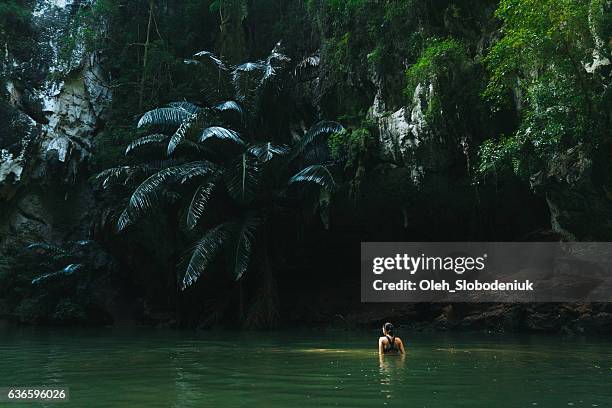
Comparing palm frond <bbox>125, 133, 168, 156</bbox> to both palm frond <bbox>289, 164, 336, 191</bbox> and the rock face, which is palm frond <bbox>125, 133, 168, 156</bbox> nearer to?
palm frond <bbox>289, 164, 336, 191</bbox>

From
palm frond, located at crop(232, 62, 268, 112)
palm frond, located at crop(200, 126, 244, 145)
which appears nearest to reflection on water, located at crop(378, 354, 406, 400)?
palm frond, located at crop(200, 126, 244, 145)

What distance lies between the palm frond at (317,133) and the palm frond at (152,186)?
2501mm

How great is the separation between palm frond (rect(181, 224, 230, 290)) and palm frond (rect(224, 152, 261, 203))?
3.21 feet

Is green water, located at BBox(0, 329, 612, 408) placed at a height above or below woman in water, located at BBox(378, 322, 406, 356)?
below

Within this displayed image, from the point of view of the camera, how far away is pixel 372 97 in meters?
17.7

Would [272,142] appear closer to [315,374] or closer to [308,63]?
[308,63]

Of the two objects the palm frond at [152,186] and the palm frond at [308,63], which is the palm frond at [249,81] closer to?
the palm frond at [308,63]

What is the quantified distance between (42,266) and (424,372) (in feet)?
56.3

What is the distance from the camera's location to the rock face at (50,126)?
2169 centimetres

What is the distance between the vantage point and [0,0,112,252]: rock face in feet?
71.2

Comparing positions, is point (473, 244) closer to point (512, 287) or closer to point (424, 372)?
point (512, 287)

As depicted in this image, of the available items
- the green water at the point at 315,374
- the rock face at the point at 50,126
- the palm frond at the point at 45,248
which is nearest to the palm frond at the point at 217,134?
the green water at the point at 315,374

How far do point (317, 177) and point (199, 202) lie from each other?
311cm

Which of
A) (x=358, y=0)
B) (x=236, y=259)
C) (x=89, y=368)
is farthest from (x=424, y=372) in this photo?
(x=358, y=0)
